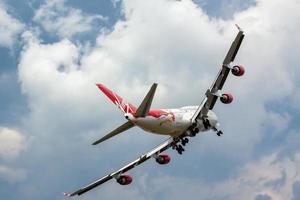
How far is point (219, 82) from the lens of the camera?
256ft

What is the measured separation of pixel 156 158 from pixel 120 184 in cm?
736

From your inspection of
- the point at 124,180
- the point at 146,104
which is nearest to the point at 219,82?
the point at 146,104

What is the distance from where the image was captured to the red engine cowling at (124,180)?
89.8 m

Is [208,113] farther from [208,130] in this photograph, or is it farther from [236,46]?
[236,46]

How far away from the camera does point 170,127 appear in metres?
77.5

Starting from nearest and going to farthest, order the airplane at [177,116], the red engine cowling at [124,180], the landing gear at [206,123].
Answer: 1. the airplane at [177,116]
2. the landing gear at [206,123]
3. the red engine cowling at [124,180]

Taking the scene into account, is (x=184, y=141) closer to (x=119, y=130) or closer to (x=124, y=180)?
(x=119, y=130)

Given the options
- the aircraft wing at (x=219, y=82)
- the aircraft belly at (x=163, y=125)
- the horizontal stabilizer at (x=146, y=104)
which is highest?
the aircraft wing at (x=219, y=82)

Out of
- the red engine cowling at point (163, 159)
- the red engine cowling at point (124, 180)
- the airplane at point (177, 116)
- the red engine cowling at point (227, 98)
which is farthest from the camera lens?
the red engine cowling at point (124, 180)

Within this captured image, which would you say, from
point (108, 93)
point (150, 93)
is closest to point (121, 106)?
point (108, 93)

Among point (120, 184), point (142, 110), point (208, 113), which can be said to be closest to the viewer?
point (142, 110)

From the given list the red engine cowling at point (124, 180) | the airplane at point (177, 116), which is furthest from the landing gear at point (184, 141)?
the red engine cowling at point (124, 180)

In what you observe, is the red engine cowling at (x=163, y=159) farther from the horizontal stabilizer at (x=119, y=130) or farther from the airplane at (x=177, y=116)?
the horizontal stabilizer at (x=119, y=130)

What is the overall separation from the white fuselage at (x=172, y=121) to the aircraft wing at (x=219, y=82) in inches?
57.5
